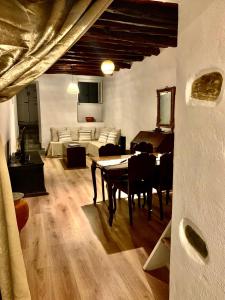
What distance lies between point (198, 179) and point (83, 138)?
657 cm

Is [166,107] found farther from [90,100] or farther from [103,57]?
[90,100]

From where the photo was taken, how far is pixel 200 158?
1089 mm

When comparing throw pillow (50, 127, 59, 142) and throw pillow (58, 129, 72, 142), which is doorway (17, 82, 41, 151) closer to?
throw pillow (50, 127, 59, 142)

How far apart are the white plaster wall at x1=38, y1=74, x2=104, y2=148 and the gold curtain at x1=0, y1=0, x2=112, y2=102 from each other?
21.2 feet

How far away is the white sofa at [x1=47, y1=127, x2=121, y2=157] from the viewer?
6.77 m

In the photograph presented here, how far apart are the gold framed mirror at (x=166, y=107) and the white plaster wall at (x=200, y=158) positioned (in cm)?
318

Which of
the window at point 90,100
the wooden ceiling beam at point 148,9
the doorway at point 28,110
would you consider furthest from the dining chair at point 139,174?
the doorway at point 28,110

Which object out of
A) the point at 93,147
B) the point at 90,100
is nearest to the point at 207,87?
the point at 93,147

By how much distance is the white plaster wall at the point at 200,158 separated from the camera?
96cm

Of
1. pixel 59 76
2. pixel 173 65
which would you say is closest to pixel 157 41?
pixel 173 65

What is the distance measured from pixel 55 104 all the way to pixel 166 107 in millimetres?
4287

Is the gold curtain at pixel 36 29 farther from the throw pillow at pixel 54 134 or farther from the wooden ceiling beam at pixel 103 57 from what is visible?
the throw pillow at pixel 54 134

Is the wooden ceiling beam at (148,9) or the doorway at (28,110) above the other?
the wooden ceiling beam at (148,9)

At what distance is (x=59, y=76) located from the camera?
7488 mm
